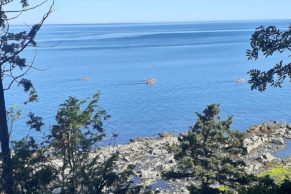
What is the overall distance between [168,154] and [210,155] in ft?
91.2

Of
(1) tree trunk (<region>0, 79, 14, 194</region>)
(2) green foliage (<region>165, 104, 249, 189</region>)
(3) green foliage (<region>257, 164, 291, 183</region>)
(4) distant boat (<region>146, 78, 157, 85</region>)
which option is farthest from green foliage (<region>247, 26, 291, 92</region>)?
(4) distant boat (<region>146, 78, 157, 85</region>)

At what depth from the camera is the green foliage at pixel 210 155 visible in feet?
91.8

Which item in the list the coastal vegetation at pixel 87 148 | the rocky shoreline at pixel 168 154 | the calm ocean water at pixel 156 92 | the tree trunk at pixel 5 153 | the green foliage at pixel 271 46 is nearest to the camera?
the green foliage at pixel 271 46

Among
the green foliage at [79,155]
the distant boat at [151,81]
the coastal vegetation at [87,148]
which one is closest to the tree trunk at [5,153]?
the coastal vegetation at [87,148]

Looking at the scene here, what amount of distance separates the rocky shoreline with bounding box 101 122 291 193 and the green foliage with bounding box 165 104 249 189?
539 inches

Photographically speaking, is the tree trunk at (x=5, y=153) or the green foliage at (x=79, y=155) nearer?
the tree trunk at (x=5, y=153)

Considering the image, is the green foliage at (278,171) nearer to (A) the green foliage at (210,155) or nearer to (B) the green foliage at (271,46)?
(A) the green foliage at (210,155)

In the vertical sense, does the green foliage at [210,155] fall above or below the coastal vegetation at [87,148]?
below

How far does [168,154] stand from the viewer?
184 ft

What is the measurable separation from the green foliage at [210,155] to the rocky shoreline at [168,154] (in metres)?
13.7

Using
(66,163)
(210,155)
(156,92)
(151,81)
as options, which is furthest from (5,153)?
(151,81)

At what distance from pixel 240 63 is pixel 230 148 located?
379ft

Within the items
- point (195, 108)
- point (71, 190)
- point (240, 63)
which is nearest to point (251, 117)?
point (195, 108)

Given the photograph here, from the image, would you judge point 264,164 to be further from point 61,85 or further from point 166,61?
point 166,61
